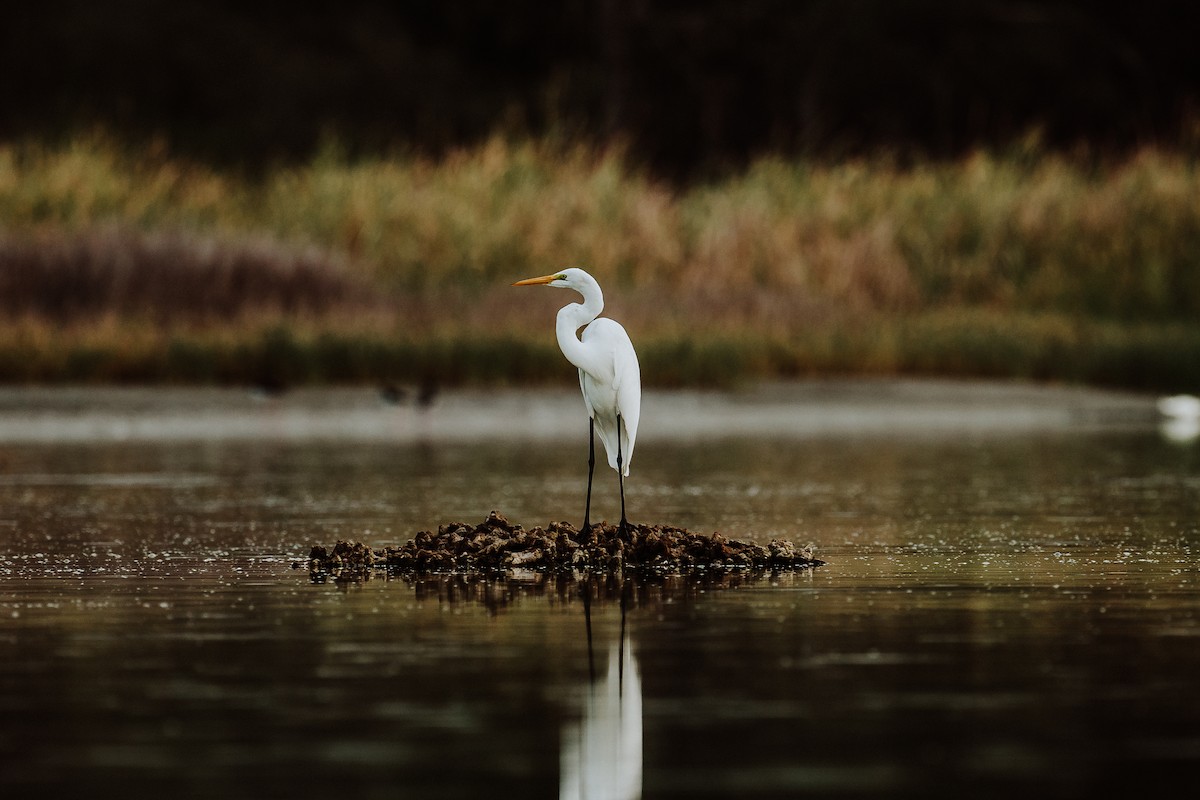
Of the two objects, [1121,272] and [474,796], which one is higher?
[1121,272]

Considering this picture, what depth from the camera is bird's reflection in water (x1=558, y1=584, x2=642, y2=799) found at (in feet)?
17.5

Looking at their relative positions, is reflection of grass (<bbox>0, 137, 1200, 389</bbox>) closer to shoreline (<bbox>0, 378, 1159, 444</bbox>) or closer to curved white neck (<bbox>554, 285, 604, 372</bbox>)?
shoreline (<bbox>0, 378, 1159, 444</bbox>)

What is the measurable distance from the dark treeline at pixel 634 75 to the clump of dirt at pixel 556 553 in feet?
119

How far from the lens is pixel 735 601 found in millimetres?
8844

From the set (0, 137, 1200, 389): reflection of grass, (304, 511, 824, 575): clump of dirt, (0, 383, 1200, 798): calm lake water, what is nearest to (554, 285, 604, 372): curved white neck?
(304, 511, 824, 575): clump of dirt

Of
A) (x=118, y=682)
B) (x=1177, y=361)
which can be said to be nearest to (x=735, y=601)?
(x=118, y=682)

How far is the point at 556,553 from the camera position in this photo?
10102mm

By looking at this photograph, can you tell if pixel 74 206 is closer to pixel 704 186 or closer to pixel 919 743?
pixel 704 186

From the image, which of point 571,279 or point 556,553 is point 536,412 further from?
point 556,553

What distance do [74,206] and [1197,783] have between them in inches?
975

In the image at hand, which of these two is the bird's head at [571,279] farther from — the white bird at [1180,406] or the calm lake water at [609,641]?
the white bird at [1180,406]

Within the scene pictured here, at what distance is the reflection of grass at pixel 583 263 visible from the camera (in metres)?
23.3

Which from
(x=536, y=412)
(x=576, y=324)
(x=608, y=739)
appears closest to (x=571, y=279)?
(x=576, y=324)

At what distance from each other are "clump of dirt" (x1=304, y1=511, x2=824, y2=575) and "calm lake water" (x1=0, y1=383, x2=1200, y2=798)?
0.21 m
